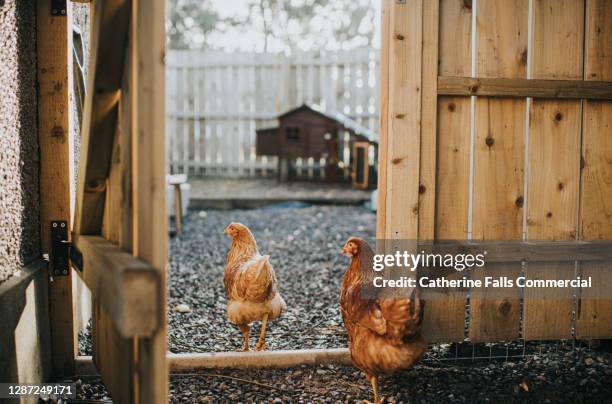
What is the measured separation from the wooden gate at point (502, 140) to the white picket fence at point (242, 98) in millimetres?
8313

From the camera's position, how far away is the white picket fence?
11.4 metres

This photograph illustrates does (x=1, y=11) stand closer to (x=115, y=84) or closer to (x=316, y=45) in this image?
(x=115, y=84)

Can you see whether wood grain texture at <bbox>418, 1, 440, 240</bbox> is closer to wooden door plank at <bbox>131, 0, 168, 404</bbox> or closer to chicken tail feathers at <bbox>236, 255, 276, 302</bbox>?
chicken tail feathers at <bbox>236, 255, 276, 302</bbox>

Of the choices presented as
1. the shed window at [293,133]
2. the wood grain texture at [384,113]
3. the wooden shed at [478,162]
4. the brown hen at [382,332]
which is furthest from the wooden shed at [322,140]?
the brown hen at [382,332]

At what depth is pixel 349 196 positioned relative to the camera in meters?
9.07

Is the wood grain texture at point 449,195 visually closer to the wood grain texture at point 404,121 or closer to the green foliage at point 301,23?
the wood grain texture at point 404,121

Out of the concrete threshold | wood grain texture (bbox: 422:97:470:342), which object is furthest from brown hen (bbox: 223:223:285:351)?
wood grain texture (bbox: 422:97:470:342)

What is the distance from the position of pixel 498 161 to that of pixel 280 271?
8.67 feet

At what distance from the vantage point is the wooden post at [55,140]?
8.95 ft

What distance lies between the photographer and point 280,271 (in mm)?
5199

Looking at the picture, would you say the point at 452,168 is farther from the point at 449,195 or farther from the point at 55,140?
the point at 55,140

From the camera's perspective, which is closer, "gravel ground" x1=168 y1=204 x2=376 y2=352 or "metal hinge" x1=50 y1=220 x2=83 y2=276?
"metal hinge" x1=50 y1=220 x2=83 y2=276

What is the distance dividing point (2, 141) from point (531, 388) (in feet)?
7.79

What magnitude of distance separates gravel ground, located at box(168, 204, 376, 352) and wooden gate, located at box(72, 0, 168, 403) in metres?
1.32
